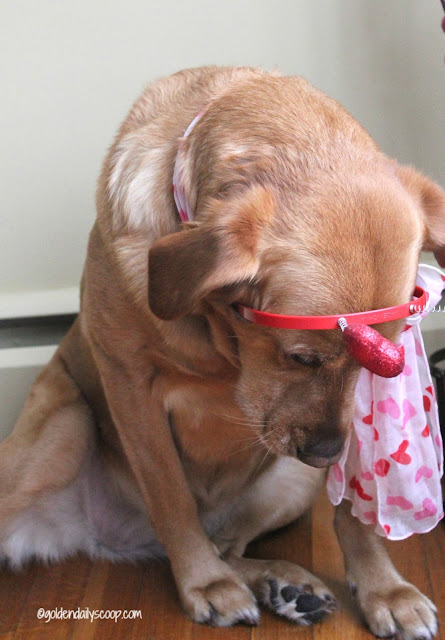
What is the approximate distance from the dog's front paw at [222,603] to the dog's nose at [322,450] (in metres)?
0.46

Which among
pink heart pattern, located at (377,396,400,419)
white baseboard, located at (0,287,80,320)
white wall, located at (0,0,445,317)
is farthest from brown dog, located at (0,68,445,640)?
white wall, located at (0,0,445,317)

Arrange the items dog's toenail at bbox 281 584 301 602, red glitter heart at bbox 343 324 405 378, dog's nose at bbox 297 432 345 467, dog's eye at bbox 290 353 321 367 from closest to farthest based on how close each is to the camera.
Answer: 1. red glitter heart at bbox 343 324 405 378
2. dog's eye at bbox 290 353 321 367
3. dog's nose at bbox 297 432 345 467
4. dog's toenail at bbox 281 584 301 602

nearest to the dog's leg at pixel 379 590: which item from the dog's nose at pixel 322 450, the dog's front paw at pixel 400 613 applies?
the dog's front paw at pixel 400 613

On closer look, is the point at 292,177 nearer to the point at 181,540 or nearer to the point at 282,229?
the point at 282,229

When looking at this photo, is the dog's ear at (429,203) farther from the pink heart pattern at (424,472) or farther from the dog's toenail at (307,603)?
the dog's toenail at (307,603)

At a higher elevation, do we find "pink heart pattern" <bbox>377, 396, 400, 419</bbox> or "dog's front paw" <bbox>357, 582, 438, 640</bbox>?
"pink heart pattern" <bbox>377, 396, 400, 419</bbox>

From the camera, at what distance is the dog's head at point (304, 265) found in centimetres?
127

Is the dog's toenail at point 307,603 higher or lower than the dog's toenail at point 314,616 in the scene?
higher

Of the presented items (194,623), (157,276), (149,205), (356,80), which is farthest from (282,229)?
(356,80)

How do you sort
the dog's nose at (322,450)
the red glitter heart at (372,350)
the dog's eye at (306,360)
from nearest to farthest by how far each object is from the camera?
1. the red glitter heart at (372,350)
2. the dog's eye at (306,360)
3. the dog's nose at (322,450)

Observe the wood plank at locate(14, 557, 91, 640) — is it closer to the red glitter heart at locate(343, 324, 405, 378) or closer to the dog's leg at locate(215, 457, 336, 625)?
the dog's leg at locate(215, 457, 336, 625)

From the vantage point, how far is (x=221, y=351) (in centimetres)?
155

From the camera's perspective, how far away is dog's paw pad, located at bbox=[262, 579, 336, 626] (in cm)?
173

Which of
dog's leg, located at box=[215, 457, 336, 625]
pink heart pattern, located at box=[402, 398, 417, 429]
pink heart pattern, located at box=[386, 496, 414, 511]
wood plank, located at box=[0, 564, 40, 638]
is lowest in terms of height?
wood plank, located at box=[0, 564, 40, 638]
